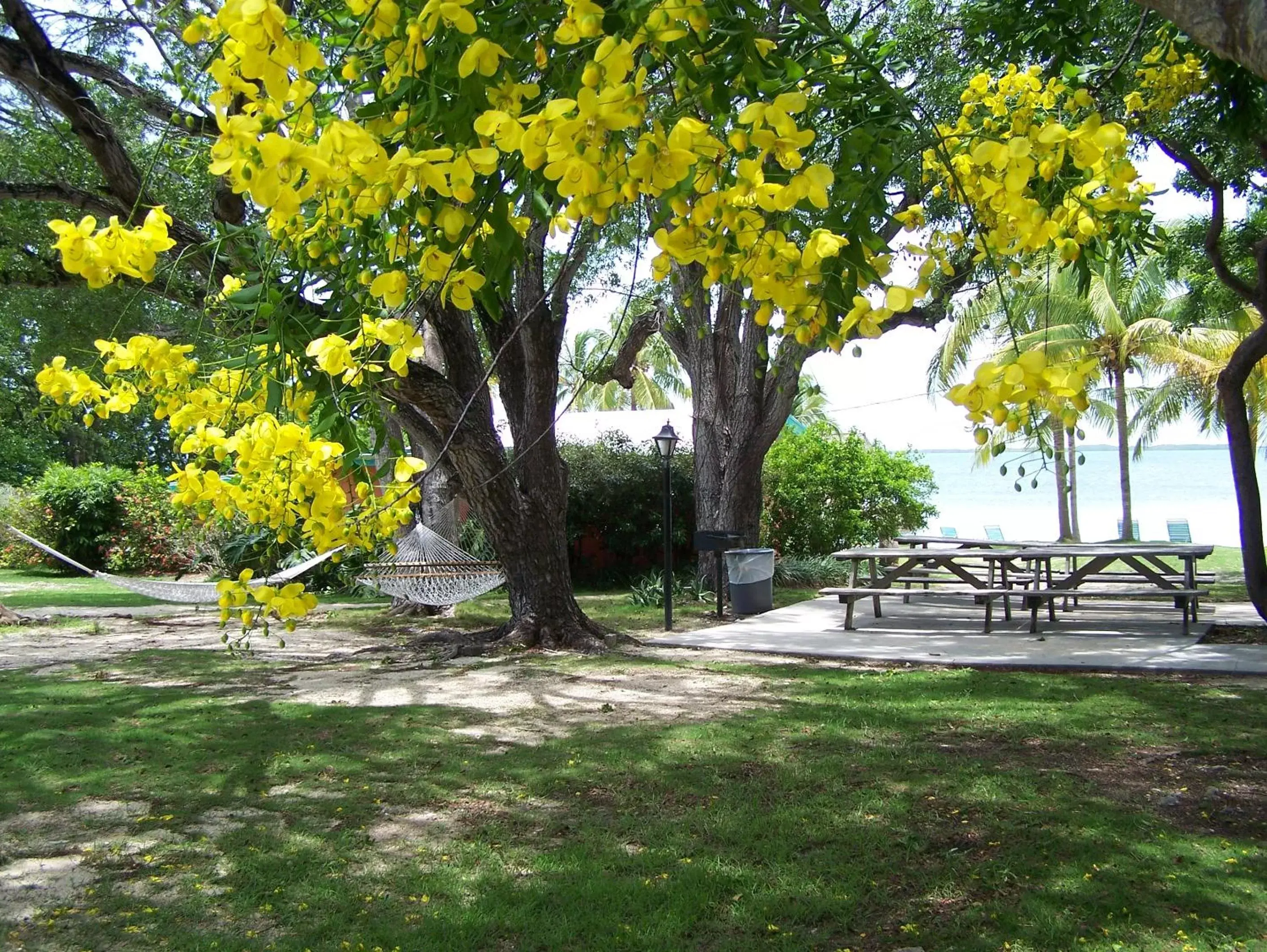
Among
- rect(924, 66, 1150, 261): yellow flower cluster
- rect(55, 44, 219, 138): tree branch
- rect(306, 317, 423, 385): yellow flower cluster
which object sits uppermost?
rect(55, 44, 219, 138): tree branch

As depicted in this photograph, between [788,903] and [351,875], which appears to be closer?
[788,903]

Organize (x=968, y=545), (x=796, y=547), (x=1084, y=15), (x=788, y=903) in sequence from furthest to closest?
(x=796, y=547), (x=968, y=545), (x=1084, y=15), (x=788, y=903)

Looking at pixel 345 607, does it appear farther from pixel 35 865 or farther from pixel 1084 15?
pixel 1084 15

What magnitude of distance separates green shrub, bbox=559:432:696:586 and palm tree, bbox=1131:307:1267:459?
30.0 feet

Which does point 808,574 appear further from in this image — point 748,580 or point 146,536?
point 146,536

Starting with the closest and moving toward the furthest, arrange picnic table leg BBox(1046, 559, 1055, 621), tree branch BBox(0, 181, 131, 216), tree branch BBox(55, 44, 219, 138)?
tree branch BBox(0, 181, 131, 216) → tree branch BBox(55, 44, 219, 138) → picnic table leg BBox(1046, 559, 1055, 621)

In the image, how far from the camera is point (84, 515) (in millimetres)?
16219

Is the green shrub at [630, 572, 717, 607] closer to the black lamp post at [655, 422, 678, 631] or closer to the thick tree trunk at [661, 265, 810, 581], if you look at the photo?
the thick tree trunk at [661, 265, 810, 581]

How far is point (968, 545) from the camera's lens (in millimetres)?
9938

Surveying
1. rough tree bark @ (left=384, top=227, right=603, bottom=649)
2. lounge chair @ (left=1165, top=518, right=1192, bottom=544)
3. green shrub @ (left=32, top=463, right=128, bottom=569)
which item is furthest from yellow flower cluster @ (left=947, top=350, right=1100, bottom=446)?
lounge chair @ (left=1165, top=518, right=1192, bottom=544)

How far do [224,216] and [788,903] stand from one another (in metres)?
4.39

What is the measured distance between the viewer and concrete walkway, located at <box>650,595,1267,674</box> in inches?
277

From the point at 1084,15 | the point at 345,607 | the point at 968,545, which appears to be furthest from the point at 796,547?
the point at 1084,15

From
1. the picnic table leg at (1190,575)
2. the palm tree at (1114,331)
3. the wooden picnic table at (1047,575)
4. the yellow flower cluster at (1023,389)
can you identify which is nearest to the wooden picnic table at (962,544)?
the wooden picnic table at (1047,575)
